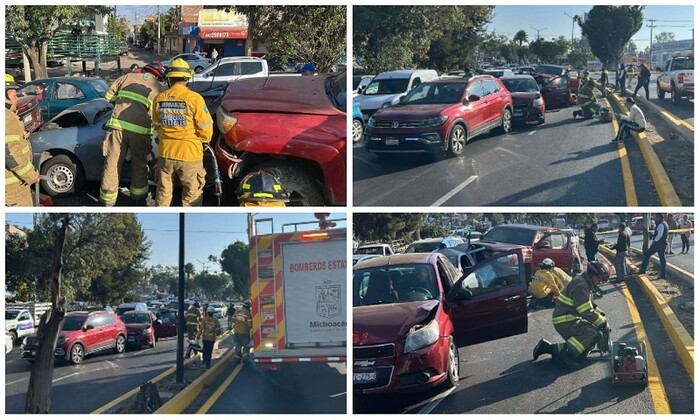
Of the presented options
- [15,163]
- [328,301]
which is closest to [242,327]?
[328,301]

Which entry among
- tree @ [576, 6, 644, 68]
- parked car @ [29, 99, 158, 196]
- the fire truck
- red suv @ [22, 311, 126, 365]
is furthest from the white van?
red suv @ [22, 311, 126, 365]

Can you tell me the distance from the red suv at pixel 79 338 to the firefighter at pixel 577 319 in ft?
11.3

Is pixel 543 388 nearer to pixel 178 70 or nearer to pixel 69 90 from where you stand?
pixel 178 70

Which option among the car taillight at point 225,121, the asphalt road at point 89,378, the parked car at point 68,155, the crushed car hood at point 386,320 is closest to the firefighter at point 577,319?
the crushed car hood at point 386,320

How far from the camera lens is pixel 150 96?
610cm

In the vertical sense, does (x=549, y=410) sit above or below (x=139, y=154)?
below

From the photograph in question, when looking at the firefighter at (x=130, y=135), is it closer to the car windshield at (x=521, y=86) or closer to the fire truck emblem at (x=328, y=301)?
the fire truck emblem at (x=328, y=301)

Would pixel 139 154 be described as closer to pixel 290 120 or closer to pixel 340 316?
pixel 290 120

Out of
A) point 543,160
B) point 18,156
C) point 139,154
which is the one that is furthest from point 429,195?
point 18,156

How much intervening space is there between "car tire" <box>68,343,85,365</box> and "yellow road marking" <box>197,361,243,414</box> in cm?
106

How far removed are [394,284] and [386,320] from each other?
0.37m

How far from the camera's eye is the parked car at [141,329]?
5.99m

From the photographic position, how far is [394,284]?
5.68 meters

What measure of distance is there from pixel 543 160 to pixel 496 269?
1.08 m
